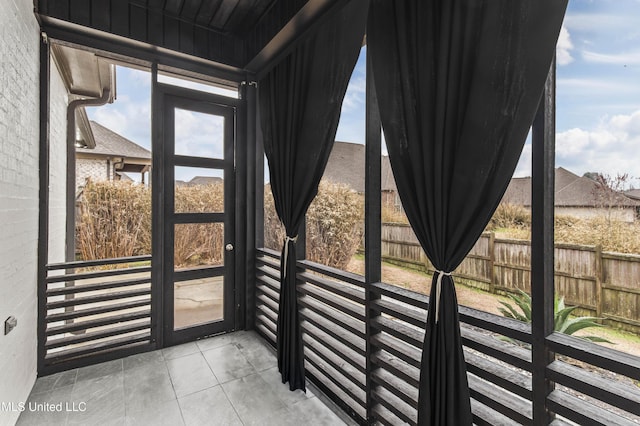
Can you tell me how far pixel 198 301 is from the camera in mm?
3170

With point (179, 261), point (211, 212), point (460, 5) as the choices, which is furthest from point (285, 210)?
point (460, 5)

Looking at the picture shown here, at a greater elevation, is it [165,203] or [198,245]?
[165,203]

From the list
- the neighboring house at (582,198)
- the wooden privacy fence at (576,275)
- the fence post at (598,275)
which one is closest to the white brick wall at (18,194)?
the wooden privacy fence at (576,275)

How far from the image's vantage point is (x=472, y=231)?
1285 millimetres

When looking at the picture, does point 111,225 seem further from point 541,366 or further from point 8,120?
point 541,366

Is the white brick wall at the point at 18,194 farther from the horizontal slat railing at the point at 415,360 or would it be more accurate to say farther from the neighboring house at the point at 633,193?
the neighboring house at the point at 633,193

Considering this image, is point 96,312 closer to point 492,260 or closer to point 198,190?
point 198,190

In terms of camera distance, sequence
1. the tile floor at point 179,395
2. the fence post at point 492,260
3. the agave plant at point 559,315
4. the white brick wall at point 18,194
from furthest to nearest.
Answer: the tile floor at point 179,395
the white brick wall at point 18,194
the fence post at point 492,260
the agave plant at point 559,315

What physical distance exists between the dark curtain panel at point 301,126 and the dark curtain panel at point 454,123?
1.57 feet

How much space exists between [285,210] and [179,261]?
1.32 metres

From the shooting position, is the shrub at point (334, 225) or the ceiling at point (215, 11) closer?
the shrub at point (334, 225)

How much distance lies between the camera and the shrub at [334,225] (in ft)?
7.13

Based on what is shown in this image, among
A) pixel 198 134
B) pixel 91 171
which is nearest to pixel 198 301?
pixel 91 171

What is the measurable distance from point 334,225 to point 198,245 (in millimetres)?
1538
